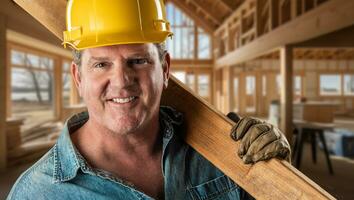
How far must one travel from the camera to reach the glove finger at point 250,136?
1081 millimetres

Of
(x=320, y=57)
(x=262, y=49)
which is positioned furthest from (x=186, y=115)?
(x=320, y=57)

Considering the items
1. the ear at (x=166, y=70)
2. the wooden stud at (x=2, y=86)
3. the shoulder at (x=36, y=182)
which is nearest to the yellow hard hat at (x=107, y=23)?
the ear at (x=166, y=70)

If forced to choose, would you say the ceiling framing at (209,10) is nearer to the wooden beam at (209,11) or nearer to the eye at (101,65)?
the wooden beam at (209,11)

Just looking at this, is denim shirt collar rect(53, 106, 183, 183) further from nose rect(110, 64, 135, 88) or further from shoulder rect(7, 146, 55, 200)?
nose rect(110, 64, 135, 88)

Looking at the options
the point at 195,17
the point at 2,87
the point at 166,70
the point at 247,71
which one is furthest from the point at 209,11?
the point at 166,70

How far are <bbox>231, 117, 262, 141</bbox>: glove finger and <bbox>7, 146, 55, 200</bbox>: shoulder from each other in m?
0.61

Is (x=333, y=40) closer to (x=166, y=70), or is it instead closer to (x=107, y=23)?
(x=166, y=70)

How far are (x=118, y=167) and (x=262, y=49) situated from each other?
633cm

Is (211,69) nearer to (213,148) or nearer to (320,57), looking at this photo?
(320,57)

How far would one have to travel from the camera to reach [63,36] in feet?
3.89

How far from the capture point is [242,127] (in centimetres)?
111

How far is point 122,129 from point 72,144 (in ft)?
0.66

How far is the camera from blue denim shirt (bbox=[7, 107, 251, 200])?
1.15 metres

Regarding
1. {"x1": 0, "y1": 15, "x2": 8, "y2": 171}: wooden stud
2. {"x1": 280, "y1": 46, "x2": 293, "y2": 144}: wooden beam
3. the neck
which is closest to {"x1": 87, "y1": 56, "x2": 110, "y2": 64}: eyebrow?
the neck
